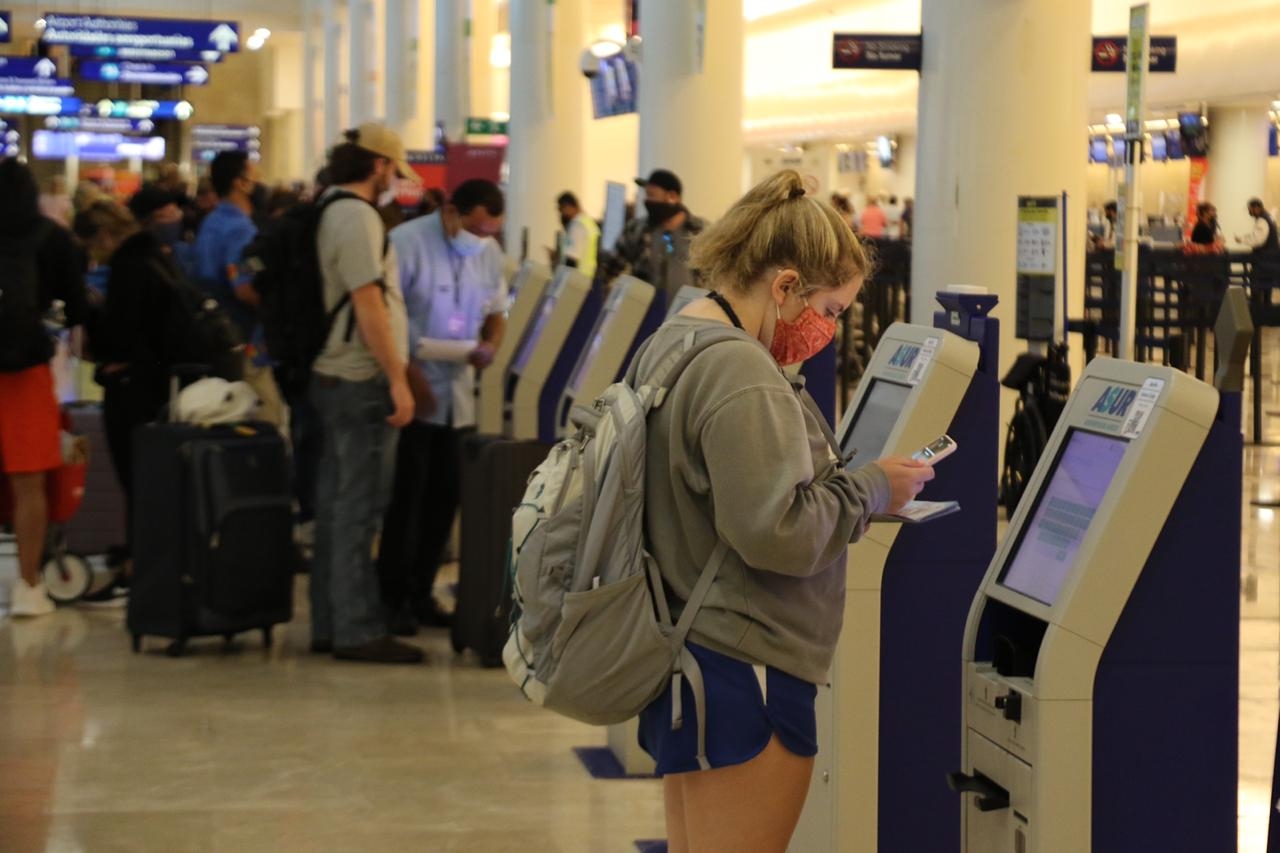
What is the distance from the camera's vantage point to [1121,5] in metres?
20.5

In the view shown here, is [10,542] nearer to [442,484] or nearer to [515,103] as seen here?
[442,484]

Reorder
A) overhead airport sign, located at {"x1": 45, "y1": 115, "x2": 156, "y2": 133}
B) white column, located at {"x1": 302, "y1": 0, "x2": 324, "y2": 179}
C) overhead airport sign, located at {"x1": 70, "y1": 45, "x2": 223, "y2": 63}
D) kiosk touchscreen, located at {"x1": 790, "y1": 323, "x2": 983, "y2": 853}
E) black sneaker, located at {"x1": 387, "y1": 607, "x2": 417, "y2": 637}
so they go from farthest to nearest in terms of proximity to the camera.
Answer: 1. overhead airport sign, located at {"x1": 45, "y1": 115, "x2": 156, "y2": 133}
2. white column, located at {"x1": 302, "y1": 0, "x2": 324, "y2": 179}
3. overhead airport sign, located at {"x1": 70, "y1": 45, "x2": 223, "y2": 63}
4. black sneaker, located at {"x1": 387, "y1": 607, "x2": 417, "y2": 637}
5. kiosk touchscreen, located at {"x1": 790, "y1": 323, "x2": 983, "y2": 853}

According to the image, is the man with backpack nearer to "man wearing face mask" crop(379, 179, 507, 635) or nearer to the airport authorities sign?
"man wearing face mask" crop(379, 179, 507, 635)

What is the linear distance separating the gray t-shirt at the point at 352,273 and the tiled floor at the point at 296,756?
0.96 metres

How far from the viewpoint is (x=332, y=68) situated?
29047mm

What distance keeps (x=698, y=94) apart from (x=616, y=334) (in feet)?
18.5

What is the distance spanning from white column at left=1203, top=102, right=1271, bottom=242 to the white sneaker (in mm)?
20918

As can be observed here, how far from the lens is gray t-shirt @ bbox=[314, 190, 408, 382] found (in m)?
5.41

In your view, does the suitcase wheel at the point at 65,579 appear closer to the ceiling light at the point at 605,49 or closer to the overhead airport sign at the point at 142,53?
the ceiling light at the point at 605,49

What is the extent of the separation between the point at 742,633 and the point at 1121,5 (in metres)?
19.6

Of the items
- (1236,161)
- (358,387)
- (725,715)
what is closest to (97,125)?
(1236,161)

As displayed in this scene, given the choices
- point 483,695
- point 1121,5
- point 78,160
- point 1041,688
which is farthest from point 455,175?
point 78,160

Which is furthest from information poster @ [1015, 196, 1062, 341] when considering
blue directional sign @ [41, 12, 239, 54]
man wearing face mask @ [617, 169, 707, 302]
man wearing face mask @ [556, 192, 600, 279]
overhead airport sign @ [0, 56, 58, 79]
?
overhead airport sign @ [0, 56, 58, 79]

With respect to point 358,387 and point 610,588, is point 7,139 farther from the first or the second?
point 610,588
